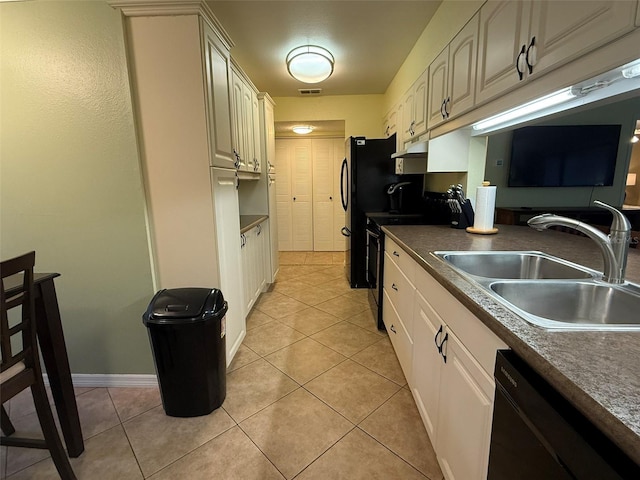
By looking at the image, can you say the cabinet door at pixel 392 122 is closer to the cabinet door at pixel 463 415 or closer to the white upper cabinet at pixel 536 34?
the white upper cabinet at pixel 536 34

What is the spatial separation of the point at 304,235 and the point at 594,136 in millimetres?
4325

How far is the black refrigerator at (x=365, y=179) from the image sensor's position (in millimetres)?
3371

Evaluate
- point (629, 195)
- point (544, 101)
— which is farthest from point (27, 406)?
point (629, 195)

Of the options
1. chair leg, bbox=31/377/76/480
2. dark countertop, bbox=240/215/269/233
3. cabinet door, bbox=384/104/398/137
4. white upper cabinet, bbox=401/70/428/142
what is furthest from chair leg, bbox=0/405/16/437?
cabinet door, bbox=384/104/398/137

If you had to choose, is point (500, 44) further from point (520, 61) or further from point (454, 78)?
point (454, 78)

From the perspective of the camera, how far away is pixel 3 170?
173 centimetres

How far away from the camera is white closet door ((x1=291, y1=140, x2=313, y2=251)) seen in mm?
5387

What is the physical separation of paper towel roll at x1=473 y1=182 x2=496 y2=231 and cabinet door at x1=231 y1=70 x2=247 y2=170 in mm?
1720

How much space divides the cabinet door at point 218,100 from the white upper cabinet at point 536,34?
1.43 m

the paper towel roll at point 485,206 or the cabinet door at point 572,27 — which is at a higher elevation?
the cabinet door at point 572,27

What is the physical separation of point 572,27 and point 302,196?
4.69m

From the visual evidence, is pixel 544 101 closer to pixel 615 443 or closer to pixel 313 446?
pixel 615 443

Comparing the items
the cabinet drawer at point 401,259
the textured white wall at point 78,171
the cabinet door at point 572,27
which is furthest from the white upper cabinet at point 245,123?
the cabinet door at point 572,27

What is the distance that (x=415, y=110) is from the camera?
2664 millimetres
